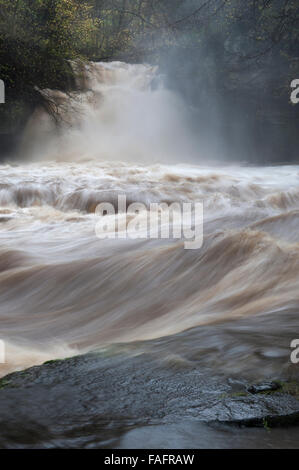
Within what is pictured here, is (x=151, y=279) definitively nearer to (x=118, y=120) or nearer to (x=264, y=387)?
(x=264, y=387)

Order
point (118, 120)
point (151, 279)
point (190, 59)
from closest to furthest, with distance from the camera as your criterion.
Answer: point (151, 279), point (118, 120), point (190, 59)

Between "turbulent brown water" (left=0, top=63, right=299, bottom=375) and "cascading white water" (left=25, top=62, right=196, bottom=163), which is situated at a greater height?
"cascading white water" (left=25, top=62, right=196, bottom=163)

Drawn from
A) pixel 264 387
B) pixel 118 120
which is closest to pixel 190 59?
pixel 118 120

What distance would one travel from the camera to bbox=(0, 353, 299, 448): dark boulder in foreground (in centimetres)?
135

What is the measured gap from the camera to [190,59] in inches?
623

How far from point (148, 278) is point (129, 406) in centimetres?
218

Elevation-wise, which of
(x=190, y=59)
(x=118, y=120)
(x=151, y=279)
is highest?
(x=190, y=59)

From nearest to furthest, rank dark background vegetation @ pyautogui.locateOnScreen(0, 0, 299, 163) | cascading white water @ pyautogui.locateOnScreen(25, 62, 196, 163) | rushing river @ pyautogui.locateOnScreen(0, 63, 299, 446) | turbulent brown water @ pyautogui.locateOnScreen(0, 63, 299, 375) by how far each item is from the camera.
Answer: rushing river @ pyautogui.locateOnScreen(0, 63, 299, 446) < turbulent brown water @ pyautogui.locateOnScreen(0, 63, 299, 375) < dark background vegetation @ pyautogui.locateOnScreen(0, 0, 299, 163) < cascading white water @ pyautogui.locateOnScreen(25, 62, 196, 163)

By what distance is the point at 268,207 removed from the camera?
21.5 feet

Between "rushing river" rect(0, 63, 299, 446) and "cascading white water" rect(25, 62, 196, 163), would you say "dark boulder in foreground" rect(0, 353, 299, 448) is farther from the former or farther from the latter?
"cascading white water" rect(25, 62, 196, 163)

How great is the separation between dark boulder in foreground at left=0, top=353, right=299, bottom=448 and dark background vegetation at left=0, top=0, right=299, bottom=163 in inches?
459

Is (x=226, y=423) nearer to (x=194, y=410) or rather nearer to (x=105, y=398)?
(x=194, y=410)

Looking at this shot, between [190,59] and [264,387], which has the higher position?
[190,59]

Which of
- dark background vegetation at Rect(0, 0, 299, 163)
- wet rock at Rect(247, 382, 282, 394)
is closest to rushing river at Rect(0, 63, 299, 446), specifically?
wet rock at Rect(247, 382, 282, 394)
